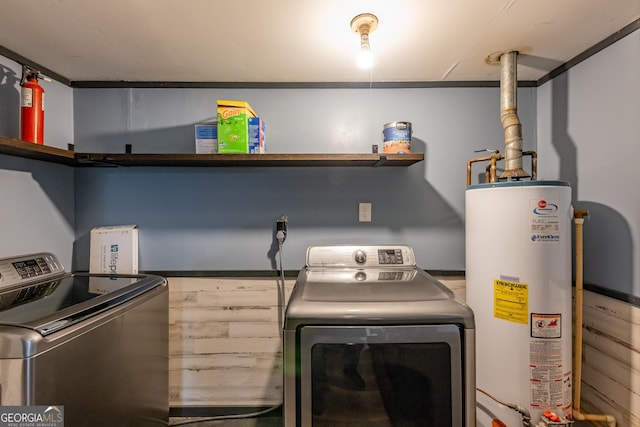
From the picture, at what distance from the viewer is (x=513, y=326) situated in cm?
142

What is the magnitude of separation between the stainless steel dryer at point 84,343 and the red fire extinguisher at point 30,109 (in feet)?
1.90

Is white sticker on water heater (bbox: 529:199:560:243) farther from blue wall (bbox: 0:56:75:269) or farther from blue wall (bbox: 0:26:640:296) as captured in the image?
blue wall (bbox: 0:56:75:269)

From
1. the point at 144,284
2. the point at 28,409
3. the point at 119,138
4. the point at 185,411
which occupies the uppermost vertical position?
the point at 119,138

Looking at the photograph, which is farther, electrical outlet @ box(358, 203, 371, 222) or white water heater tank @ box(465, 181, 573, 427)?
electrical outlet @ box(358, 203, 371, 222)

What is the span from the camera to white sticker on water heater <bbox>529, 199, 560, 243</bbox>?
53.6 inches

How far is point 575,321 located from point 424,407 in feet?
3.27

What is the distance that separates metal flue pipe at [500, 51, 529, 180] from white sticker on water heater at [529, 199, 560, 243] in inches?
10.7

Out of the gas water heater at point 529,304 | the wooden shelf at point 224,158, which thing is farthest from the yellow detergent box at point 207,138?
the gas water heater at point 529,304

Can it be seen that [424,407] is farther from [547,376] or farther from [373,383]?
[547,376]

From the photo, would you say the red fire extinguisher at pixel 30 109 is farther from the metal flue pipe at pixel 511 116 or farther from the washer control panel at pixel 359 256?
the metal flue pipe at pixel 511 116

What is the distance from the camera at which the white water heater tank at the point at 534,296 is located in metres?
1.38

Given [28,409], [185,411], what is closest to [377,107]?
[28,409]

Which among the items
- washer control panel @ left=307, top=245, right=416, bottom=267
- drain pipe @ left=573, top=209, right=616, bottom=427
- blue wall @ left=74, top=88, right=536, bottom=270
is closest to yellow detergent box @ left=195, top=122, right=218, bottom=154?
blue wall @ left=74, top=88, right=536, bottom=270

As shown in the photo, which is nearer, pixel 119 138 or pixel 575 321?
pixel 575 321
